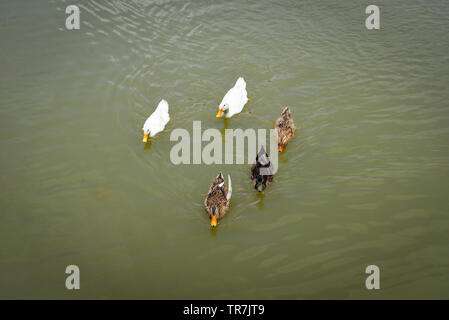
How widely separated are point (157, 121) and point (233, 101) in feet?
5.21

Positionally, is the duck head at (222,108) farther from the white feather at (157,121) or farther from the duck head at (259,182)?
the duck head at (259,182)

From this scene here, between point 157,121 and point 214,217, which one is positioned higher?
point 157,121

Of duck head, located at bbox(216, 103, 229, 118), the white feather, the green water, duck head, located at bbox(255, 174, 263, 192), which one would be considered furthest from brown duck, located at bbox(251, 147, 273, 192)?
the white feather

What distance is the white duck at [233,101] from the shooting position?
687cm

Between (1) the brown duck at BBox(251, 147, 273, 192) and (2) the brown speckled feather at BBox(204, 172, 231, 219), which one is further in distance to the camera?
(1) the brown duck at BBox(251, 147, 273, 192)

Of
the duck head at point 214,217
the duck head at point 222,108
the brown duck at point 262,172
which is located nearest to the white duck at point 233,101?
the duck head at point 222,108

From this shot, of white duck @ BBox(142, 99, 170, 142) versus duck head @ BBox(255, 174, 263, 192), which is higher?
white duck @ BBox(142, 99, 170, 142)

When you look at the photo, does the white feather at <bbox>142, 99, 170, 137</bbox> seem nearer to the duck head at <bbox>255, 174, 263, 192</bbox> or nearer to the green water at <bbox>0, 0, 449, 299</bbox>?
the green water at <bbox>0, 0, 449, 299</bbox>

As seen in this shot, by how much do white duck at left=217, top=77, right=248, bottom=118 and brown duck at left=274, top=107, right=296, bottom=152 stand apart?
101cm

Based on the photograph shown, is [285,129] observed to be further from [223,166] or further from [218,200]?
[218,200]

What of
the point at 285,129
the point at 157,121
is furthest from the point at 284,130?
the point at 157,121

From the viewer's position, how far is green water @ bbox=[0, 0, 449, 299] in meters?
4.63

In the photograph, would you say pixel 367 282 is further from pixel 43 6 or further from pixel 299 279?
pixel 43 6

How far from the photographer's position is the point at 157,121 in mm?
6488
